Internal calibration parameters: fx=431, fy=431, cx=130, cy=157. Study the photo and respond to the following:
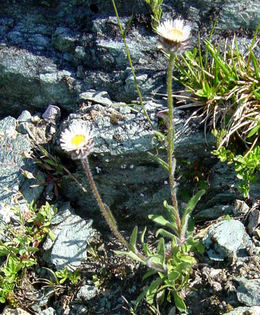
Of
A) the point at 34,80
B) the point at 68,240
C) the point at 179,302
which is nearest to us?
the point at 179,302

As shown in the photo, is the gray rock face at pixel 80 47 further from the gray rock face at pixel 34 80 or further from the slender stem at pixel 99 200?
the slender stem at pixel 99 200

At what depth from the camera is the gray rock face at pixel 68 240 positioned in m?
4.07

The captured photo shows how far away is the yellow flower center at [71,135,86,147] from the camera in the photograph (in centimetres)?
326

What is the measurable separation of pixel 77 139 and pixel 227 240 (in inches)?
61.4

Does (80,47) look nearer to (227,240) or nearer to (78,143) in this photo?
(78,143)

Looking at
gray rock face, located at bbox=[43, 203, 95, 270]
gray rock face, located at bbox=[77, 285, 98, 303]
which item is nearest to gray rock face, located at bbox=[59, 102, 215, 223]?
gray rock face, located at bbox=[43, 203, 95, 270]

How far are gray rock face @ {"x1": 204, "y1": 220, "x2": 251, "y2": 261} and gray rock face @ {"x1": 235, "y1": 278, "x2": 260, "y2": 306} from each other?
0.97 feet

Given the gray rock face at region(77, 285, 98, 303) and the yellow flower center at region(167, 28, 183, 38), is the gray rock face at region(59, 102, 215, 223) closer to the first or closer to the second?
the gray rock face at region(77, 285, 98, 303)

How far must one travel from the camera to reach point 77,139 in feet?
10.9

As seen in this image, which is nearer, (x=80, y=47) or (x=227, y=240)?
(x=227, y=240)

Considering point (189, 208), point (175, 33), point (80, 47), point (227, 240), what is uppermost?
point (175, 33)

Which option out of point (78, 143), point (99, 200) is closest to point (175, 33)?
point (78, 143)

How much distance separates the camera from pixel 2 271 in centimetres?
401

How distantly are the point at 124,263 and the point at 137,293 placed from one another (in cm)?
32
